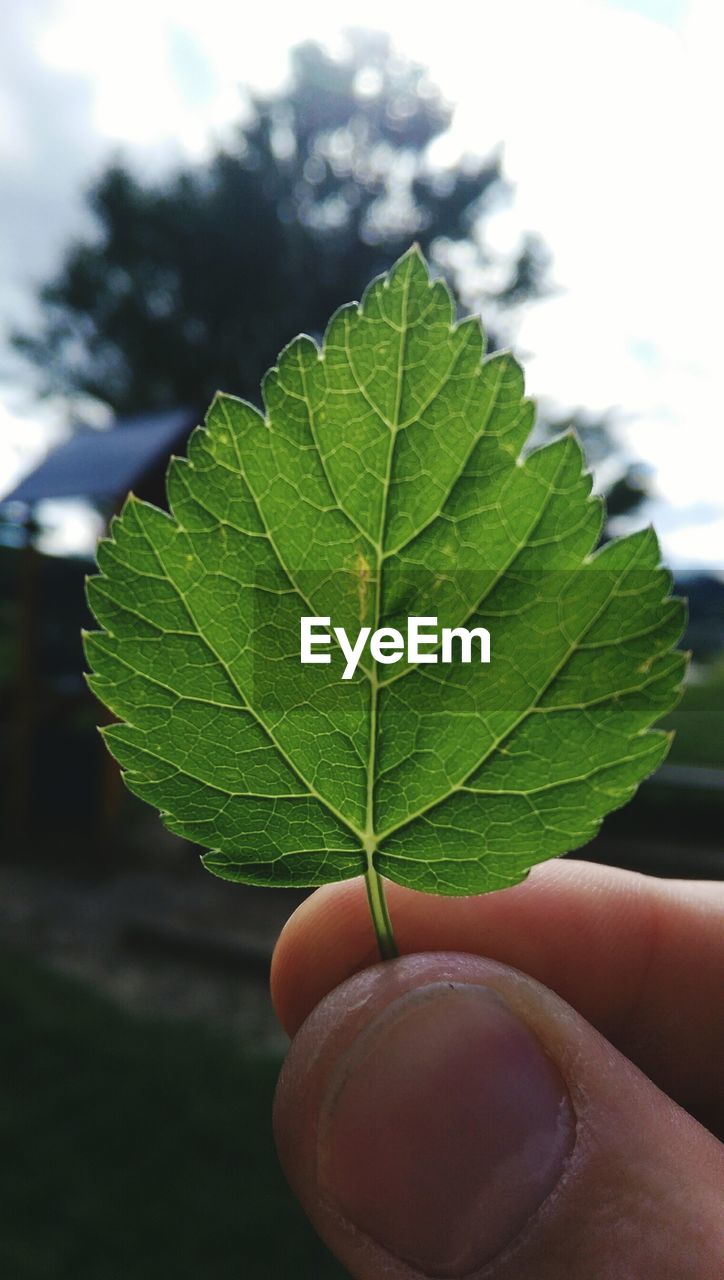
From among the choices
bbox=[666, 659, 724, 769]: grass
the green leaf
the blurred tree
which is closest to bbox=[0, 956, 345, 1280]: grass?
the green leaf

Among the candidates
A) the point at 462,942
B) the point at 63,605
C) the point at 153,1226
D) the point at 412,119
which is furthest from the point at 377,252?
the point at 462,942

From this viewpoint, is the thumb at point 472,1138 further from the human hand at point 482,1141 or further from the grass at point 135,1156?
the grass at point 135,1156

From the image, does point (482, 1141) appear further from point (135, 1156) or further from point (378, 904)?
point (135, 1156)

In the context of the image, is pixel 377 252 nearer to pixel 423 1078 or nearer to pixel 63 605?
pixel 63 605

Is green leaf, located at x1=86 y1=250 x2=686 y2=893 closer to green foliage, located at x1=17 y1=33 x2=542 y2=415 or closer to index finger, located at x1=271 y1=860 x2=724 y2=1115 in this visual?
index finger, located at x1=271 y1=860 x2=724 y2=1115

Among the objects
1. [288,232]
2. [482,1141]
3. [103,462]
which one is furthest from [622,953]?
[288,232]

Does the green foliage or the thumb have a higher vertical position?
the green foliage
